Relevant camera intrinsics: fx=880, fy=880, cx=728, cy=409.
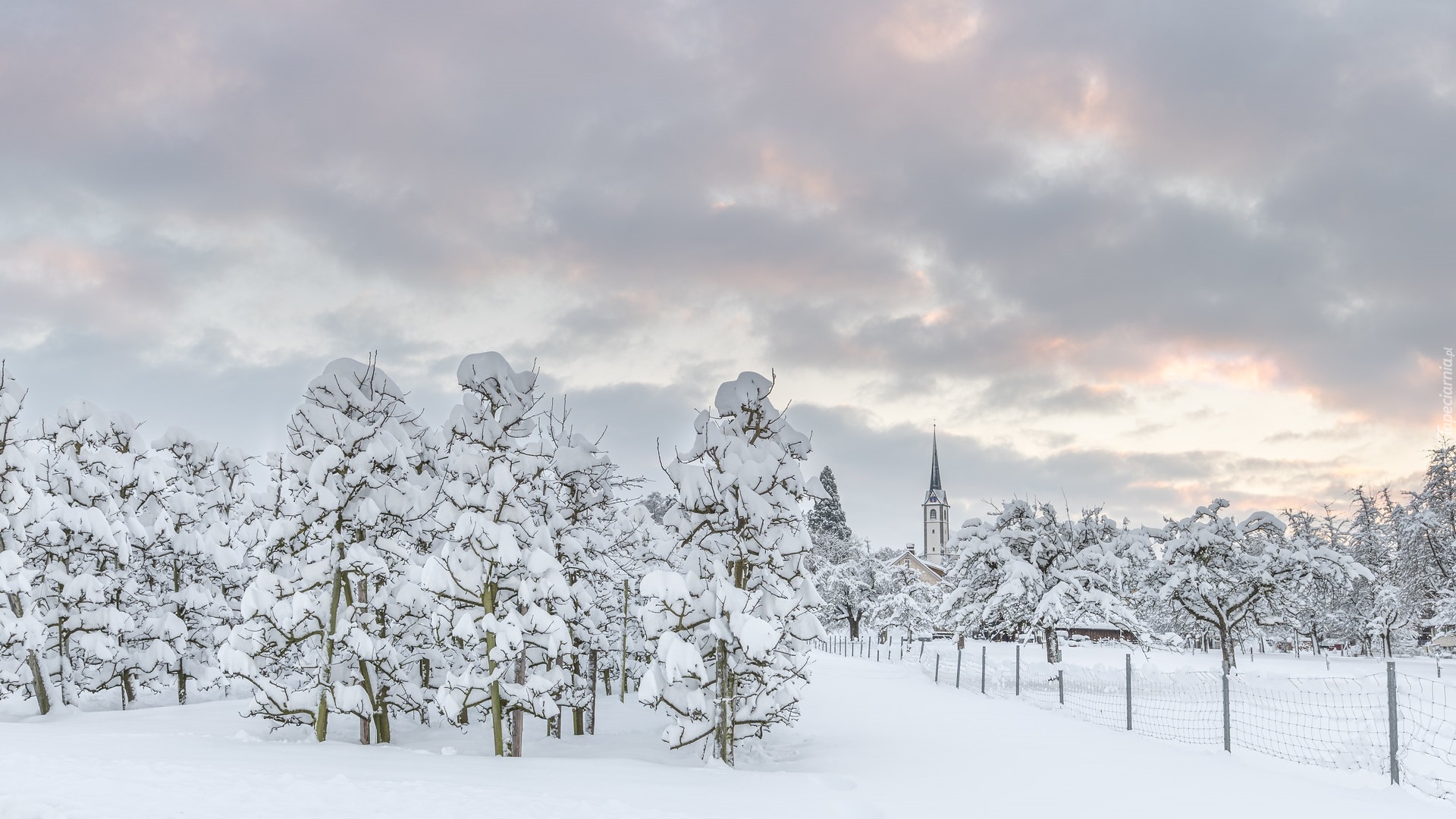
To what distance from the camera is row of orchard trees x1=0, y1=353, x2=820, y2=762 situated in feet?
41.1

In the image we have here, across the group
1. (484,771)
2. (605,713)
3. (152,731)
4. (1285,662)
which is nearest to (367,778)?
(484,771)

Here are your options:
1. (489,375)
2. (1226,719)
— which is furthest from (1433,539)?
(489,375)

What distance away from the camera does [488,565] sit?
1338 cm

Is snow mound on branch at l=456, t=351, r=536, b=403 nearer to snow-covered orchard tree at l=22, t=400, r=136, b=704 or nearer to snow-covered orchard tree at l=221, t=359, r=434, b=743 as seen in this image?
snow-covered orchard tree at l=221, t=359, r=434, b=743

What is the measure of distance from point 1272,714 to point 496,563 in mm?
18347

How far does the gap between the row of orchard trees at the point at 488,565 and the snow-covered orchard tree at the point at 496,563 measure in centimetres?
4

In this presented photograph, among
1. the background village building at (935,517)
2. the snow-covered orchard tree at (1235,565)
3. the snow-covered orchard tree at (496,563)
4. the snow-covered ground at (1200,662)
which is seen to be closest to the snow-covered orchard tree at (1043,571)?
the snow-covered orchard tree at (1235,565)

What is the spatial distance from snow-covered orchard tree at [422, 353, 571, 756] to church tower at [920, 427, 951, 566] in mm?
150854

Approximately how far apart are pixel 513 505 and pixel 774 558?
13.4ft

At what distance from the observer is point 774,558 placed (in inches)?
512

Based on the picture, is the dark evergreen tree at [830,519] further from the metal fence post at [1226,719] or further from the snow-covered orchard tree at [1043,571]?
the metal fence post at [1226,719]

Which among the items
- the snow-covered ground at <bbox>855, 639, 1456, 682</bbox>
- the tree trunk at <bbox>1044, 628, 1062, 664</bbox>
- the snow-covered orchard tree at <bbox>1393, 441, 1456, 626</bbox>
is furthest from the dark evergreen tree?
the tree trunk at <bbox>1044, 628, 1062, 664</bbox>

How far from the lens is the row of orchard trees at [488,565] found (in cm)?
1252

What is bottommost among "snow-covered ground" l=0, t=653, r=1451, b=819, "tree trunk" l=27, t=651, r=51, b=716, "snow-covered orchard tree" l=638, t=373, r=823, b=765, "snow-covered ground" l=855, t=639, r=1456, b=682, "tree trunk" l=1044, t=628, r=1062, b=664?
"snow-covered ground" l=855, t=639, r=1456, b=682
